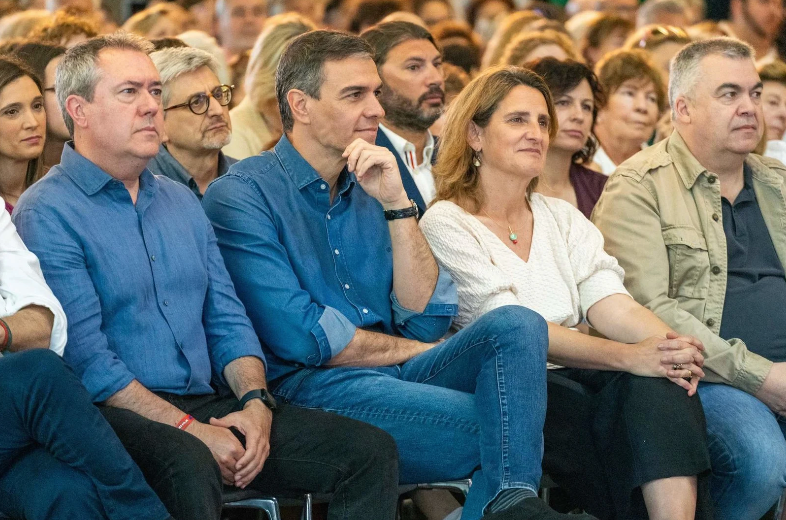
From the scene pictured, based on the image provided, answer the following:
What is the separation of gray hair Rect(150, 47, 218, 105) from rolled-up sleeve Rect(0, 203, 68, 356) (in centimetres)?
132

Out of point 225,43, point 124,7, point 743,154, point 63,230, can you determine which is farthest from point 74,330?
point 124,7

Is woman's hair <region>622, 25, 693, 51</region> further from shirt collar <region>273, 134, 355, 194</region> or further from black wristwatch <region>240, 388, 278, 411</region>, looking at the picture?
black wristwatch <region>240, 388, 278, 411</region>

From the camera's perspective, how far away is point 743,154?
3727 millimetres

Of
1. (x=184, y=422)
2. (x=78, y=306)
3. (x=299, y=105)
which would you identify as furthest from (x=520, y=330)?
(x=78, y=306)

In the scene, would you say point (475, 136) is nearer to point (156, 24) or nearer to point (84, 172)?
point (84, 172)

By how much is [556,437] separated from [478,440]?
1.33ft

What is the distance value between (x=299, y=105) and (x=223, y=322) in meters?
0.71

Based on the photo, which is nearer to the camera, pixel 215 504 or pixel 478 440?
pixel 215 504

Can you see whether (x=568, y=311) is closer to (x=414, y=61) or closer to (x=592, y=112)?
(x=592, y=112)

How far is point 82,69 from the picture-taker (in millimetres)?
2902

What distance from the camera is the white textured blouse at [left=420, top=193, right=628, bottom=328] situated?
327 cm

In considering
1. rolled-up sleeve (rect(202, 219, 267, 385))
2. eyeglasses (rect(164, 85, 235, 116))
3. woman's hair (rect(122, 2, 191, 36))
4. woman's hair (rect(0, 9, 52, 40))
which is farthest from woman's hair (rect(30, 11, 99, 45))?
rolled-up sleeve (rect(202, 219, 267, 385))

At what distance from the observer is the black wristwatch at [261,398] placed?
2812mm

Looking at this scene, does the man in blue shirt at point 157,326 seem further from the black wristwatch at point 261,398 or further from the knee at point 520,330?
the knee at point 520,330
